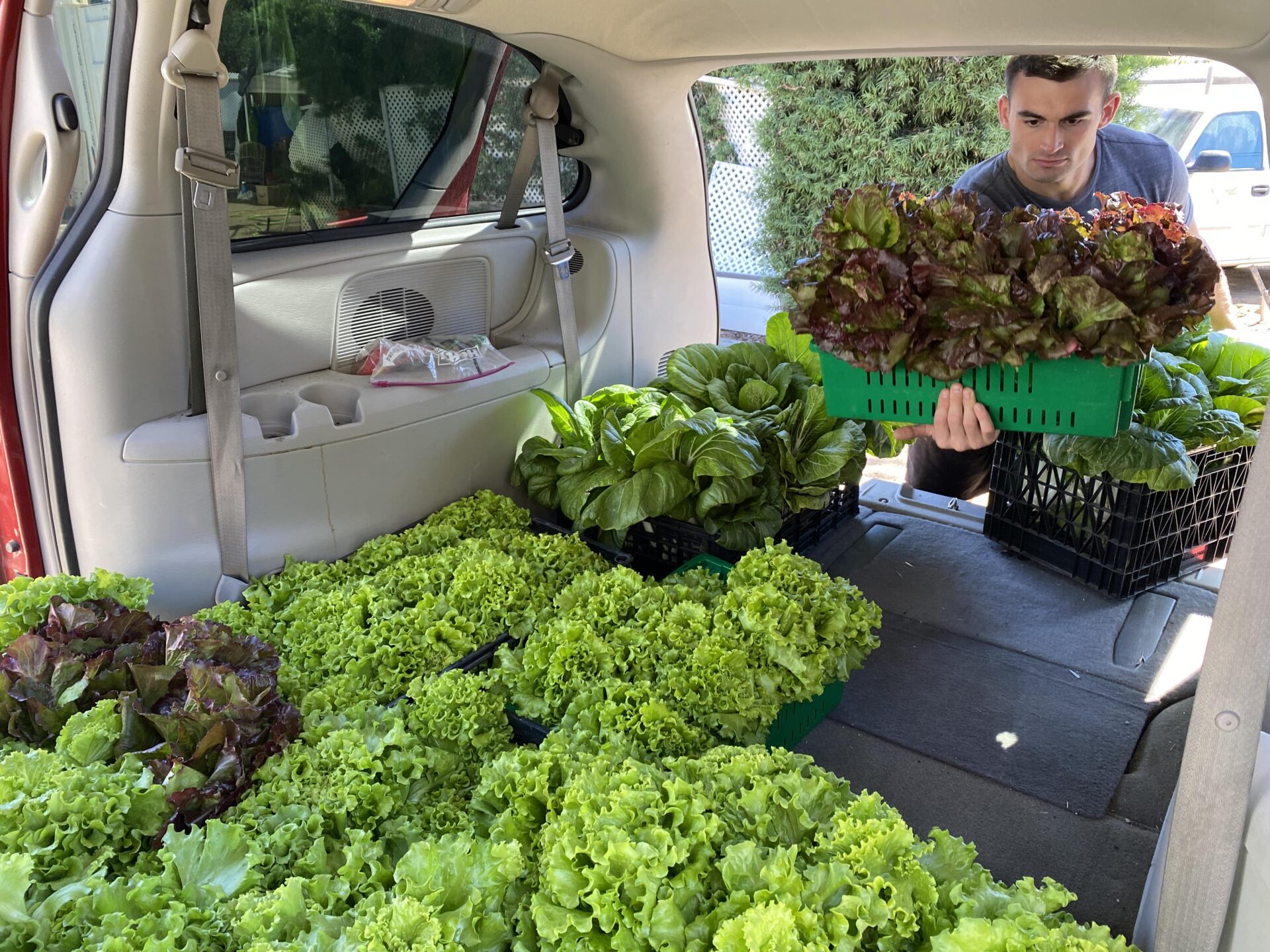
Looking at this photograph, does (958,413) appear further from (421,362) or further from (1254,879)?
(421,362)

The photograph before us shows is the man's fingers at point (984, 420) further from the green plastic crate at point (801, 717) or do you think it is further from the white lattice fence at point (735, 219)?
the white lattice fence at point (735, 219)

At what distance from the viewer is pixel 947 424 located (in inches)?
84.6

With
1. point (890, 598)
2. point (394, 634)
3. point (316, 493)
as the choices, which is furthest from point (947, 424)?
point (316, 493)

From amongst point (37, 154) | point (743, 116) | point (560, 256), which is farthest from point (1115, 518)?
point (743, 116)

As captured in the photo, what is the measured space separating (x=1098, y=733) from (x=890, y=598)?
0.72m

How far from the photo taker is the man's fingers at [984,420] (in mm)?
2109

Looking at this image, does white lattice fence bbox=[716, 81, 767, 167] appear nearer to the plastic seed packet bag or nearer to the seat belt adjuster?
the seat belt adjuster

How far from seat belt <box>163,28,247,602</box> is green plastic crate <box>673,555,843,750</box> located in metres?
1.13

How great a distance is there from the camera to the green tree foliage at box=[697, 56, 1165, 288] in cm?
931

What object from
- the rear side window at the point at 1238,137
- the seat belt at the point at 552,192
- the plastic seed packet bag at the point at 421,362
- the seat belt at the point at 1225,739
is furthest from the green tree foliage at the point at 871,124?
the seat belt at the point at 1225,739

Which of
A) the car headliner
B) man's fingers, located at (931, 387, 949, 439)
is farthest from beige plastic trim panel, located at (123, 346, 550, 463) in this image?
man's fingers, located at (931, 387, 949, 439)

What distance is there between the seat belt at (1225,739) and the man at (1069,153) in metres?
1.71

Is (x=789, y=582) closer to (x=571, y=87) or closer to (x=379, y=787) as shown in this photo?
(x=379, y=787)

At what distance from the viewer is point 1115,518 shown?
2.63m
